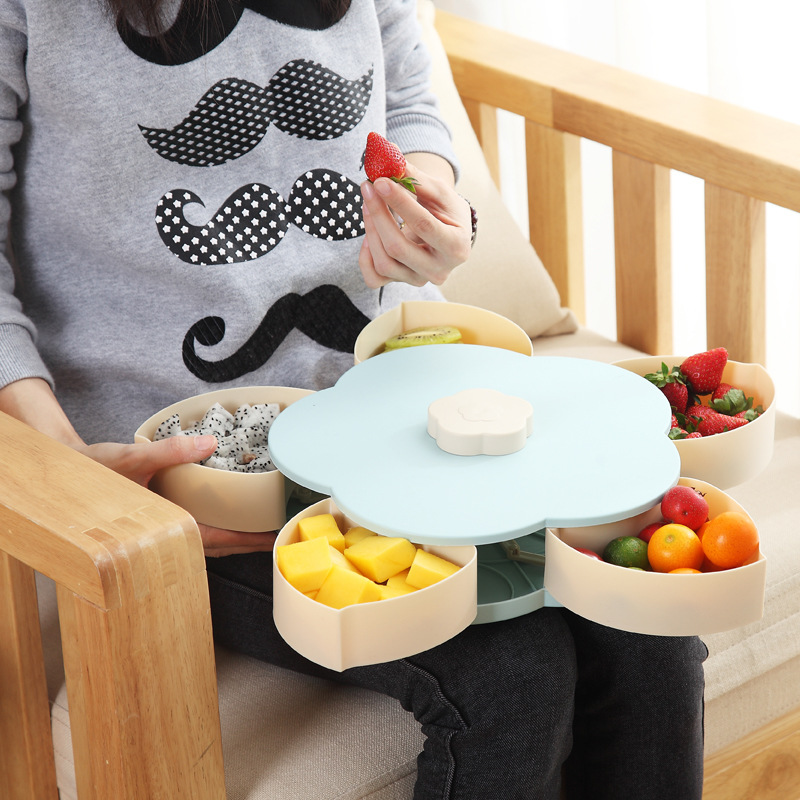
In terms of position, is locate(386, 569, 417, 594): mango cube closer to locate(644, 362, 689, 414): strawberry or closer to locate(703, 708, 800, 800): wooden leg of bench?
locate(644, 362, 689, 414): strawberry

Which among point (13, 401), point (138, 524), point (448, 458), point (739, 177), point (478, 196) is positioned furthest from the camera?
point (478, 196)

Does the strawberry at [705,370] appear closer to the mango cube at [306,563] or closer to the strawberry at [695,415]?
the strawberry at [695,415]

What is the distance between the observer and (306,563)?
0.64 meters

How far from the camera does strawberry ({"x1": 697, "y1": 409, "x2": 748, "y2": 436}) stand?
2.57 feet

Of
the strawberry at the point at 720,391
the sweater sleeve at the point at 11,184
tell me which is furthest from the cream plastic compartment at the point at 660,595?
the sweater sleeve at the point at 11,184

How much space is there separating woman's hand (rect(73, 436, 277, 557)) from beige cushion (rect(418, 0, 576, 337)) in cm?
59

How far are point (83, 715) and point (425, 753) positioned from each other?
242 mm

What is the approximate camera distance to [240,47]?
907 mm

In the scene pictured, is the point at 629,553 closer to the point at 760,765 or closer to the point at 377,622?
the point at 377,622

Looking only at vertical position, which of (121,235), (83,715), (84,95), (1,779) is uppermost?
(84,95)

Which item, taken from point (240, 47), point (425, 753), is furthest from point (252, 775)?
point (240, 47)

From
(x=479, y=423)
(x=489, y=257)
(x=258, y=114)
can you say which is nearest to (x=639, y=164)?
(x=489, y=257)

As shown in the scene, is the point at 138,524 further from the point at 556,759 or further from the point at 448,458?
the point at 556,759

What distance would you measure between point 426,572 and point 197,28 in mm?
537
